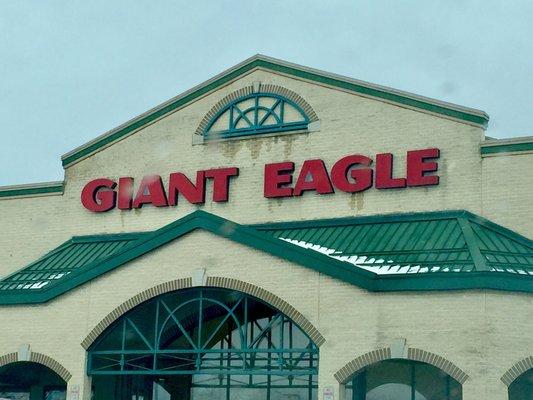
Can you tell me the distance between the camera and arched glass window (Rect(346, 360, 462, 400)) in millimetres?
25984

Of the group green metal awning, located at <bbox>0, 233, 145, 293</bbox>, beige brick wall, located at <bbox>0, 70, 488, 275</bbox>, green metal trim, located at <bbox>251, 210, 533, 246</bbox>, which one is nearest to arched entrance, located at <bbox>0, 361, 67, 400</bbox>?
green metal awning, located at <bbox>0, 233, 145, 293</bbox>

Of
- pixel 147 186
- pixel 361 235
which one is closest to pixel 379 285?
pixel 361 235

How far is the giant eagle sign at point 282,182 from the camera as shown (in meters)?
28.7

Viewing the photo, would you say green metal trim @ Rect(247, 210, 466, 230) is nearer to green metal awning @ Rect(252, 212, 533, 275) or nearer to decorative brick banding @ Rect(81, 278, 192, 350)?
green metal awning @ Rect(252, 212, 533, 275)

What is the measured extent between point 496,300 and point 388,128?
27.1 feet

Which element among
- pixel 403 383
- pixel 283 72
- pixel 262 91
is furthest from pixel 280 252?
pixel 283 72

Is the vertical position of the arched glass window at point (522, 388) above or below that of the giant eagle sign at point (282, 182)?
below

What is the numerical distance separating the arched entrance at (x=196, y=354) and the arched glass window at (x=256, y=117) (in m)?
5.55

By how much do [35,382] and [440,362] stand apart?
48.3 ft

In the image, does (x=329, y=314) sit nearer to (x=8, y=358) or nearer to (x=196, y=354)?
(x=196, y=354)

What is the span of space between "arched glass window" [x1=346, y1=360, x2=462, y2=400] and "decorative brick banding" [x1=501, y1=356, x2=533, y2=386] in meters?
3.47

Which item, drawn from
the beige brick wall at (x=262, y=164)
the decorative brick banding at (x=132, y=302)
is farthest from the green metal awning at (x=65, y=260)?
the decorative brick banding at (x=132, y=302)

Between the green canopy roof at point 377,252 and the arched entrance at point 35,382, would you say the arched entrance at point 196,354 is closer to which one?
the green canopy roof at point 377,252

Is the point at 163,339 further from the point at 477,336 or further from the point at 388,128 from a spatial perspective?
the point at 477,336
